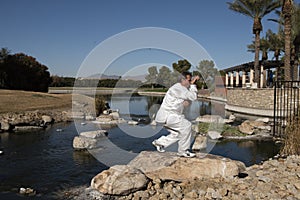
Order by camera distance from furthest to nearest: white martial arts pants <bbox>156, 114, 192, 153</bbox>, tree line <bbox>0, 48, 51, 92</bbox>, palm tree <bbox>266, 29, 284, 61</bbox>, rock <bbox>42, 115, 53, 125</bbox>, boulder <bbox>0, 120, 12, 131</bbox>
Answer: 1. tree line <bbox>0, 48, 51, 92</bbox>
2. palm tree <bbox>266, 29, 284, 61</bbox>
3. rock <bbox>42, 115, 53, 125</bbox>
4. boulder <bbox>0, 120, 12, 131</bbox>
5. white martial arts pants <bbox>156, 114, 192, 153</bbox>

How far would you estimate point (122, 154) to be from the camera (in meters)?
8.71

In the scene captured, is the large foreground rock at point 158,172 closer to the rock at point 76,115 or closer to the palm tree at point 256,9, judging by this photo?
the rock at point 76,115

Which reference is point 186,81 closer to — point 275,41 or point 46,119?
point 46,119

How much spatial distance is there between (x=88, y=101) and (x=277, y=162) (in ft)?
57.7

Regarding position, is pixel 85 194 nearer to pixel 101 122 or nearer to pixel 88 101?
pixel 101 122

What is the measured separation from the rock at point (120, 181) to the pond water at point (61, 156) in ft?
2.93

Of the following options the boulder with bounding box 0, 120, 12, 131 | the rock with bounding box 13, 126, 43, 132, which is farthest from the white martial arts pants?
the boulder with bounding box 0, 120, 12, 131

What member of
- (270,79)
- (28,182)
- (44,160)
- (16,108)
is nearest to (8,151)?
(44,160)

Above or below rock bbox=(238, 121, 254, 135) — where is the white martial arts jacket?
above

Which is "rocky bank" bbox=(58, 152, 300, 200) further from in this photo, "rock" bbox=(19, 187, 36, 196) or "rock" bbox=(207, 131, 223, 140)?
"rock" bbox=(207, 131, 223, 140)

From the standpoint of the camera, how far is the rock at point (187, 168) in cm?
573

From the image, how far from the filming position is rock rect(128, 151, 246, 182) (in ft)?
18.8

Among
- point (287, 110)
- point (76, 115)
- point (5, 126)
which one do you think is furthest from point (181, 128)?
point (76, 115)

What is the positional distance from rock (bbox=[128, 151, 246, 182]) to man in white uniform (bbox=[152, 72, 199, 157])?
237mm
